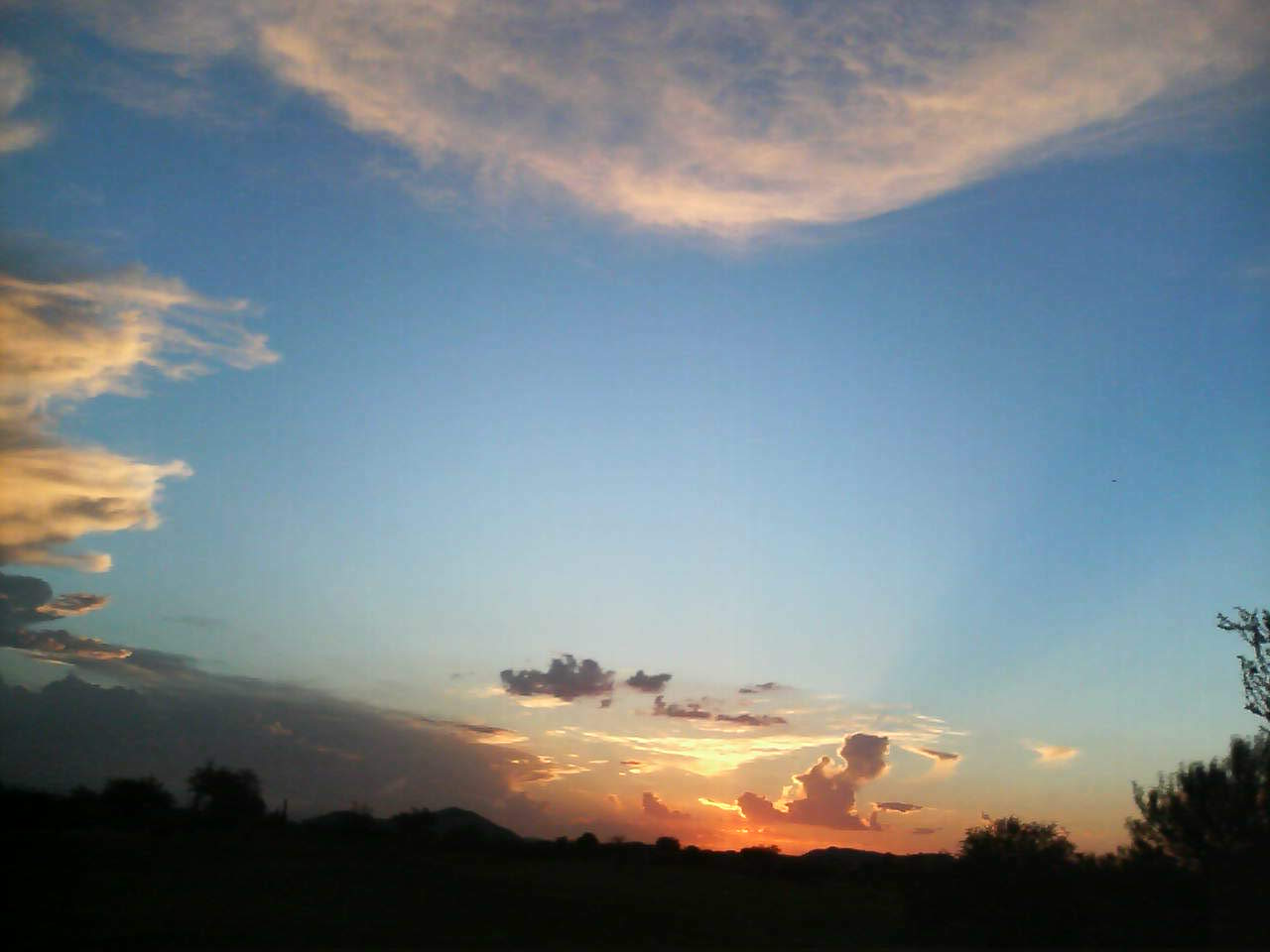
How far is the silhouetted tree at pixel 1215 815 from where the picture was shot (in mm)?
27266

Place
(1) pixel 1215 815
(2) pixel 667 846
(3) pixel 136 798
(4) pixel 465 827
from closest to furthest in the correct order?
(1) pixel 1215 815 < (3) pixel 136 798 < (4) pixel 465 827 < (2) pixel 667 846

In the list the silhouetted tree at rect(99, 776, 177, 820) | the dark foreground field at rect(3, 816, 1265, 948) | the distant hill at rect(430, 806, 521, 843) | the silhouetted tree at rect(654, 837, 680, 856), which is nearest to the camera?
the dark foreground field at rect(3, 816, 1265, 948)

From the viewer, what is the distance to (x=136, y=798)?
4831 centimetres

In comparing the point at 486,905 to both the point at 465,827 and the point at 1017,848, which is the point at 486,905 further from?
the point at 465,827

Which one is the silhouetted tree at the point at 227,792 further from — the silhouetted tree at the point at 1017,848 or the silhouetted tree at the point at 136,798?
the silhouetted tree at the point at 1017,848

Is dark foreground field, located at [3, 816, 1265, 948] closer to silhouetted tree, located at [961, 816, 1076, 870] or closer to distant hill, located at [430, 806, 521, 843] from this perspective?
silhouetted tree, located at [961, 816, 1076, 870]

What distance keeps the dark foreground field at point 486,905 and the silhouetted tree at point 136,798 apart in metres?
8.22

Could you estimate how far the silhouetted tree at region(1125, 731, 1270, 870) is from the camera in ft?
89.5

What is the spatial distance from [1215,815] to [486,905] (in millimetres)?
22518

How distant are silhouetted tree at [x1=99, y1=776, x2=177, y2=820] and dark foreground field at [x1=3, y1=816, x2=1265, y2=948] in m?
8.22

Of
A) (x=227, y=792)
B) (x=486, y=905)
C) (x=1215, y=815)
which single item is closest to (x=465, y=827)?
(x=227, y=792)

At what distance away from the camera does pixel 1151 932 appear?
Result: 25.8 m

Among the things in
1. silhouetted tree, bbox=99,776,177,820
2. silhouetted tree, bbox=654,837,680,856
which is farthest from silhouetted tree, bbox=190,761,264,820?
silhouetted tree, bbox=654,837,680,856

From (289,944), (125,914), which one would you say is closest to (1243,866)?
(289,944)
